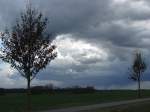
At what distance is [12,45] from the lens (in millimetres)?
30547

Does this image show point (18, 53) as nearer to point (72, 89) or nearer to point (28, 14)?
point (28, 14)

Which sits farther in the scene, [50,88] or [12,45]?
[50,88]

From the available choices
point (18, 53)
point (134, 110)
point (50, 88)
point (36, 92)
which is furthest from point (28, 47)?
point (50, 88)

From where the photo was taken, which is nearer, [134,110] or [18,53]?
[18,53]

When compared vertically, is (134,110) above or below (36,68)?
below

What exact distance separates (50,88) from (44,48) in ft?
319

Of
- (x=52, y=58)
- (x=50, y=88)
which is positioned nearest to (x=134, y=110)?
(x=52, y=58)

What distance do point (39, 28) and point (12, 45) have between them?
6.36ft

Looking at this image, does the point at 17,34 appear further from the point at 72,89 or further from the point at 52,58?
the point at 72,89

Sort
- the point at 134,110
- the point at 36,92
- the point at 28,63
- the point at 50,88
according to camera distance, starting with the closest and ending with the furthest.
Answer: the point at 28,63
the point at 134,110
the point at 36,92
the point at 50,88

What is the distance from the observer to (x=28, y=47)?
98.8 feet

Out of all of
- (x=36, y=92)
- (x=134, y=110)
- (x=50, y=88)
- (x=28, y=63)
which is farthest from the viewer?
(x=50, y=88)

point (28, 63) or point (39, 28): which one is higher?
point (39, 28)

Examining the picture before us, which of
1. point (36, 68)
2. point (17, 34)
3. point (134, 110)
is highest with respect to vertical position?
point (17, 34)
